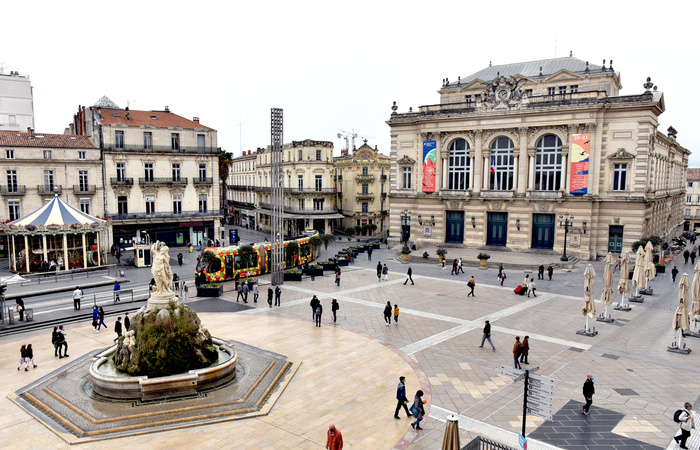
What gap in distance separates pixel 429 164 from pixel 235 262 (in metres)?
24.6

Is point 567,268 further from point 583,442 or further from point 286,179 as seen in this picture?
point 286,179

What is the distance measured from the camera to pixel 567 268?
41719 mm

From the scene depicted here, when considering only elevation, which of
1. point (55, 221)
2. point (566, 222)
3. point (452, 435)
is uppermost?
point (55, 221)

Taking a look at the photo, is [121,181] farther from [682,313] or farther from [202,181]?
[682,313]

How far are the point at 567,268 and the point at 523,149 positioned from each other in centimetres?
1247

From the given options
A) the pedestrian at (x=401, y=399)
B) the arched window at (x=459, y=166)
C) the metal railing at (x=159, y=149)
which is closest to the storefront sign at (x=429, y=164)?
the arched window at (x=459, y=166)

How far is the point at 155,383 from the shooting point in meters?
15.9

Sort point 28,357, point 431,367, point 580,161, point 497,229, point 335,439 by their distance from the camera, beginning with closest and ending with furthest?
point 335,439 < point 28,357 < point 431,367 < point 580,161 < point 497,229

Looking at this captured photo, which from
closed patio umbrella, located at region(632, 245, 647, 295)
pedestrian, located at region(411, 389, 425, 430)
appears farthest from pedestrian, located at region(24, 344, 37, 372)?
closed patio umbrella, located at region(632, 245, 647, 295)

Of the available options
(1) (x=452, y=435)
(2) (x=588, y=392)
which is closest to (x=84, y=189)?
(1) (x=452, y=435)

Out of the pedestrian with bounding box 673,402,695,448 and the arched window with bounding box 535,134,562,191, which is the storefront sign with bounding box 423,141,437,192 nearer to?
the arched window with bounding box 535,134,562,191

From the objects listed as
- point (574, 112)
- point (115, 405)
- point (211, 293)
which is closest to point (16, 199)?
point (211, 293)

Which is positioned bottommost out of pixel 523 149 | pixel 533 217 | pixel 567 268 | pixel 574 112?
pixel 567 268

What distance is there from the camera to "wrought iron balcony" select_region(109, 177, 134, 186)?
2013 inches
